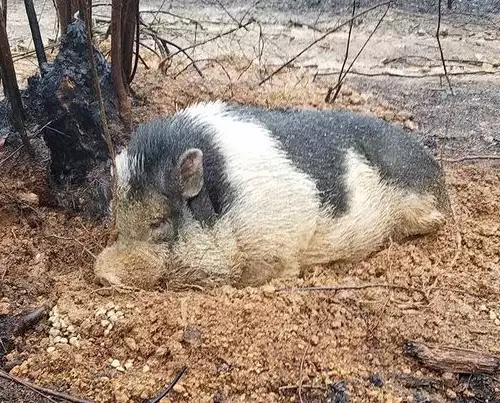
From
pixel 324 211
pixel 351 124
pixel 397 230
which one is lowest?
pixel 397 230

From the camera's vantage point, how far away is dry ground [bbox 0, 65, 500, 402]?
2512mm

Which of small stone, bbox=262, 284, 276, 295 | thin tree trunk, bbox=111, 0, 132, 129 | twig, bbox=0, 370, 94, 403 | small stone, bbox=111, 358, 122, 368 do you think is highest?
thin tree trunk, bbox=111, 0, 132, 129

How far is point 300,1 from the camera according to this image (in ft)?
23.2

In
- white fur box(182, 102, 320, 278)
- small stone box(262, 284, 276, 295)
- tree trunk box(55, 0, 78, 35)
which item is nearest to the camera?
small stone box(262, 284, 276, 295)

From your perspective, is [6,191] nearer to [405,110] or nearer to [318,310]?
[318,310]

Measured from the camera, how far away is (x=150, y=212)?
3.06 meters

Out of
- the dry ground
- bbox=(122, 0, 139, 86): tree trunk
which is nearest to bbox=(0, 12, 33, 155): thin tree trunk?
the dry ground

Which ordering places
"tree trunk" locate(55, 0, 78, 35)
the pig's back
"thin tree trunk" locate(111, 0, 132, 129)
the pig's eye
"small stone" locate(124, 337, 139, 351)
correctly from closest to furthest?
"small stone" locate(124, 337, 139, 351) < the pig's eye < the pig's back < "thin tree trunk" locate(111, 0, 132, 129) < "tree trunk" locate(55, 0, 78, 35)

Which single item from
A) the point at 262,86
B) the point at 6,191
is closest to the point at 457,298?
the point at 6,191

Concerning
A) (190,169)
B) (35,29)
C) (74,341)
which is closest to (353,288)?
(190,169)

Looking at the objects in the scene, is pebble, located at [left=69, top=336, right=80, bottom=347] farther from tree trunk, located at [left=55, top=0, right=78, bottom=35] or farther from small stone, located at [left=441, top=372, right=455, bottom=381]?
tree trunk, located at [left=55, top=0, right=78, bottom=35]

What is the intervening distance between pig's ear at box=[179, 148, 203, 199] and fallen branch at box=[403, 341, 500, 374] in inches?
40.2

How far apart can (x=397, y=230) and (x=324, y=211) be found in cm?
54

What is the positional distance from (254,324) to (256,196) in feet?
2.06
